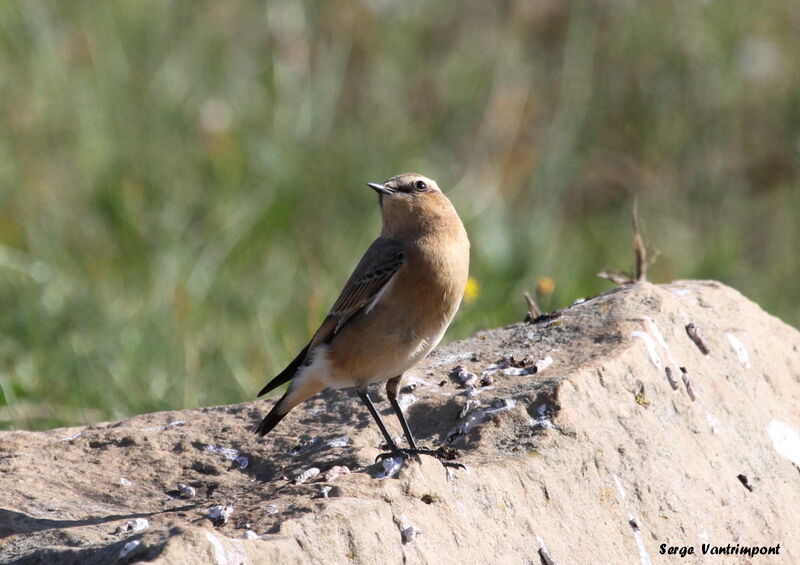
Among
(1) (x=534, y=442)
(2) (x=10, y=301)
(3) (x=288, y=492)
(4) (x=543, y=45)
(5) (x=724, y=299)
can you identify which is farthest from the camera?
(4) (x=543, y=45)

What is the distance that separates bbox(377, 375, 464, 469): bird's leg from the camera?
13.2ft

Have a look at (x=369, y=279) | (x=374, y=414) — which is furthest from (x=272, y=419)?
(x=369, y=279)

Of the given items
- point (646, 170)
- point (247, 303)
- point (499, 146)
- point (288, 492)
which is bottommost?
point (288, 492)

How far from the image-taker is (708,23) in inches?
453

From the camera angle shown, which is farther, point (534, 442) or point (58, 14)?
point (58, 14)

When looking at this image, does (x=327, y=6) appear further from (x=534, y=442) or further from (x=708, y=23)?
(x=534, y=442)

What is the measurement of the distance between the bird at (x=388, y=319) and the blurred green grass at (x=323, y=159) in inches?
84.0

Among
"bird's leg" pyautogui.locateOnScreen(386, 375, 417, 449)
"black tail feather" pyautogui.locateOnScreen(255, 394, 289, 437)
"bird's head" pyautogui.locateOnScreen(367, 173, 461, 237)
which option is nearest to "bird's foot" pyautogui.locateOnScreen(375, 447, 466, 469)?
"bird's leg" pyautogui.locateOnScreen(386, 375, 417, 449)

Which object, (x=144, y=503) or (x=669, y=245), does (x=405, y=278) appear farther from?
(x=669, y=245)

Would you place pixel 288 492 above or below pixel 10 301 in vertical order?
below

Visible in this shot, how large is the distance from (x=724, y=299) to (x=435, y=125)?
6.88 metres

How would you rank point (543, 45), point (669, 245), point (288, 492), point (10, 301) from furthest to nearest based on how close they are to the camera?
point (543, 45) < point (669, 245) < point (10, 301) < point (288, 492)

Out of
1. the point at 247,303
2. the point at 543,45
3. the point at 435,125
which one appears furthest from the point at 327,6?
the point at 247,303

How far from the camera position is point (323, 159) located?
10484 mm
